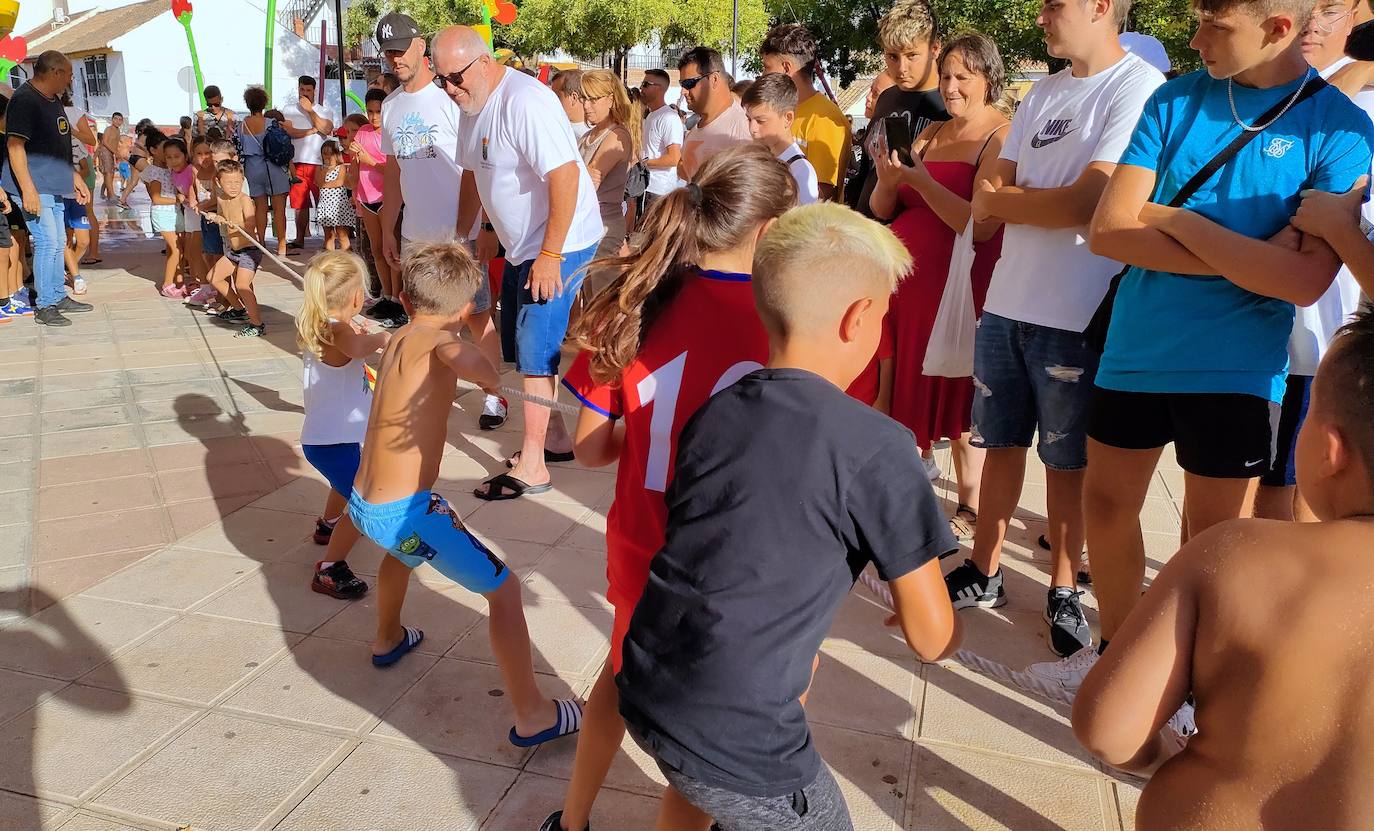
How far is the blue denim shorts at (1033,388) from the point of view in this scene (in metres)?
3.02

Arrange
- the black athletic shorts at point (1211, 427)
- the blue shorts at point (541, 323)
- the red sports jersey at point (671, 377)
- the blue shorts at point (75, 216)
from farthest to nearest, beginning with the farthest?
the blue shorts at point (75, 216) → the blue shorts at point (541, 323) → the black athletic shorts at point (1211, 427) → the red sports jersey at point (671, 377)

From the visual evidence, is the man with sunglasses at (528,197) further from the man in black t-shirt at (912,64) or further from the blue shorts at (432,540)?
the blue shorts at (432,540)

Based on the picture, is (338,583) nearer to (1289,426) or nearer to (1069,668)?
(1069,668)

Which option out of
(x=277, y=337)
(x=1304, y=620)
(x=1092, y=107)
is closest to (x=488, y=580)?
(x=1304, y=620)

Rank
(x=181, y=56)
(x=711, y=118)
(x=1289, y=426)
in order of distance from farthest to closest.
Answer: (x=181, y=56) < (x=711, y=118) < (x=1289, y=426)

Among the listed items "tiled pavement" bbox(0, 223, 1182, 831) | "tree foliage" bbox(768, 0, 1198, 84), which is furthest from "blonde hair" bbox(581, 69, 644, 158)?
"tree foliage" bbox(768, 0, 1198, 84)

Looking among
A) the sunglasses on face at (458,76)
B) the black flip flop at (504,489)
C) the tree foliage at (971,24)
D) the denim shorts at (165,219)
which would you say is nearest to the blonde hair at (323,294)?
the black flip flop at (504,489)

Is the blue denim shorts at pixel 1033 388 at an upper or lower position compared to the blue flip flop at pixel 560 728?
upper

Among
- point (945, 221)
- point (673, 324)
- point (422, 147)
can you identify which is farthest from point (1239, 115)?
point (422, 147)

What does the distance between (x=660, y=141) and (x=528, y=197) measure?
3.33 metres

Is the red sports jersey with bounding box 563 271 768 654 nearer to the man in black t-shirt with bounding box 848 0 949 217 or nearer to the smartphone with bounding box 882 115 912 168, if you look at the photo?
the smartphone with bounding box 882 115 912 168

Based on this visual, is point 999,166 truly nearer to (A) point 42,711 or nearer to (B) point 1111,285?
(B) point 1111,285

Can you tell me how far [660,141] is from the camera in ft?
25.2

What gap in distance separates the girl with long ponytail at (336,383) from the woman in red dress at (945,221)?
204cm
